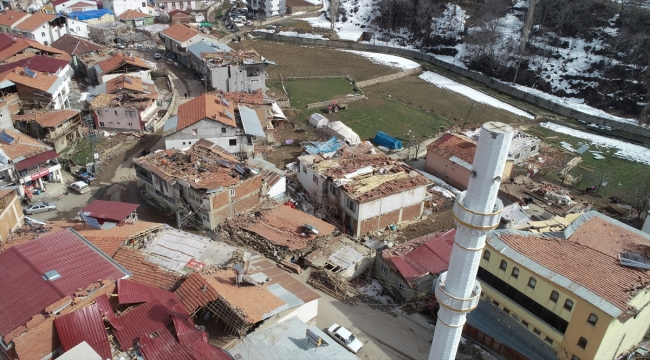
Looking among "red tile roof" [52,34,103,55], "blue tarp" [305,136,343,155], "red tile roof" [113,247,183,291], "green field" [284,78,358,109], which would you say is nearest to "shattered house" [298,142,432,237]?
"blue tarp" [305,136,343,155]

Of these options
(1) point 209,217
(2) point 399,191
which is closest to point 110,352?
(1) point 209,217

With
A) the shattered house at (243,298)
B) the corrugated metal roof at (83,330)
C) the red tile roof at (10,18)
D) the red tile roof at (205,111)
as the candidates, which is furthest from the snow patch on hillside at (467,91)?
the red tile roof at (10,18)

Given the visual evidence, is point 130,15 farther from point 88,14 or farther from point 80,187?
point 80,187

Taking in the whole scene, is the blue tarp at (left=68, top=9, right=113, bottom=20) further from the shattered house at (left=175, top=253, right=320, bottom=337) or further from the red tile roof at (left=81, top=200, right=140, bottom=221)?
the shattered house at (left=175, top=253, right=320, bottom=337)

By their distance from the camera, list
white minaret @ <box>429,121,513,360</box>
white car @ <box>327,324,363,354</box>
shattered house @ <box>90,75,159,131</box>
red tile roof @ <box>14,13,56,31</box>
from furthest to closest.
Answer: red tile roof @ <box>14,13,56,31</box> < shattered house @ <box>90,75,159,131</box> < white car @ <box>327,324,363,354</box> < white minaret @ <box>429,121,513,360</box>

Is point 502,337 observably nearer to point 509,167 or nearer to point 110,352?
point 110,352

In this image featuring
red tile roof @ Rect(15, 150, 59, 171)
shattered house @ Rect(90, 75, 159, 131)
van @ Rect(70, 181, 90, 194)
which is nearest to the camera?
red tile roof @ Rect(15, 150, 59, 171)

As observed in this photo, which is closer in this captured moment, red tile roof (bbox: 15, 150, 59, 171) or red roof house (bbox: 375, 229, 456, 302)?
red roof house (bbox: 375, 229, 456, 302)

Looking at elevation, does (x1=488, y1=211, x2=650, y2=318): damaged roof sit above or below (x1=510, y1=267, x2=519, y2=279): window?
above
